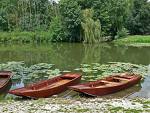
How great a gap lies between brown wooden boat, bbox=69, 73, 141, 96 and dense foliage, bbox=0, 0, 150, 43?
118ft

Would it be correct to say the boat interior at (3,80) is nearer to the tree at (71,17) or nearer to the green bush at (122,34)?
the tree at (71,17)

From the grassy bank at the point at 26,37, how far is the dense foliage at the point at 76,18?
109 cm

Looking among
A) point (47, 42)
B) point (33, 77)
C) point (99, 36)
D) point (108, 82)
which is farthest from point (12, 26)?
point (108, 82)

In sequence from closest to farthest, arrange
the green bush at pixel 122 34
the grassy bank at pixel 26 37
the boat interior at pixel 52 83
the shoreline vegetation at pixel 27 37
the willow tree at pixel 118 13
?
the boat interior at pixel 52 83, the green bush at pixel 122 34, the shoreline vegetation at pixel 27 37, the grassy bank at pixel 26 37, the willow tree at pixel 118 13

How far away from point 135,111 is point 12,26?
201 ft

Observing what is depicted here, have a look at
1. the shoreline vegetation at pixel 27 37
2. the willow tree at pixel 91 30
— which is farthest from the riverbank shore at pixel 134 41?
the willow tree at pixel 91 30

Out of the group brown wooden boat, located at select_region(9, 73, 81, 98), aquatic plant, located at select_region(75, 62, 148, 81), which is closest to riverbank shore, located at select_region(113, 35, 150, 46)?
aquatic plant, located at select_region(75, 62, 148, 81)

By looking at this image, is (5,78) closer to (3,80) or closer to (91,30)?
(3,80)

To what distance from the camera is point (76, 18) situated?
6253 cm

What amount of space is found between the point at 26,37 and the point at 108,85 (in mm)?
46608

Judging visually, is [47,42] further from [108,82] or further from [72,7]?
[108,82]

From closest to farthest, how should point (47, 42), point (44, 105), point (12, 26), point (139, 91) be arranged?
point (44, 105), point (139, 91), point (47, 42), point (12, 26)

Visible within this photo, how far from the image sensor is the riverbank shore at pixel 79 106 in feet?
50.6

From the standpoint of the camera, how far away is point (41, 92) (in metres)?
19.9
